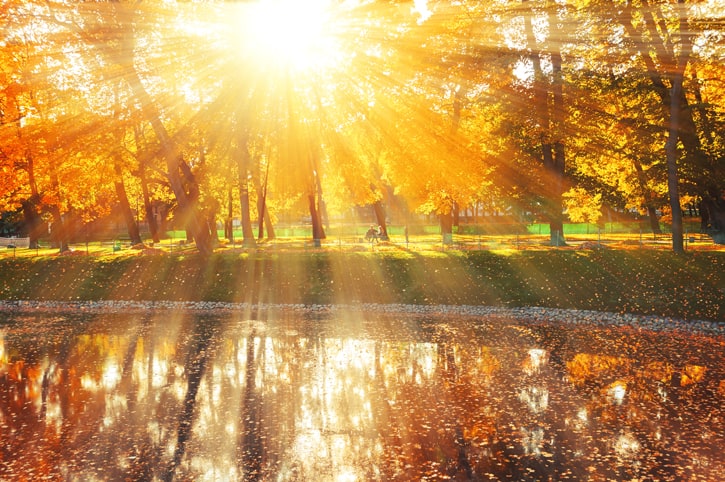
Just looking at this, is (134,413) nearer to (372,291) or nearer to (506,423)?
(506,423)

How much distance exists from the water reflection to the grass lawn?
433 cm

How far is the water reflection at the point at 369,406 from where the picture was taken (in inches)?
359

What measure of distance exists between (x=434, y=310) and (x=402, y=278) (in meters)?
3.96

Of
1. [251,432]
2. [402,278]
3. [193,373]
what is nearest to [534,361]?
[251,432]

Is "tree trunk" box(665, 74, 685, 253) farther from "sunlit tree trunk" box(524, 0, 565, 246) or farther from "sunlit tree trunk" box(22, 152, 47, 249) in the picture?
"sunlit tree trunk" box(22, 152, 47, 249)

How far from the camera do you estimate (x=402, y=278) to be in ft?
94.3

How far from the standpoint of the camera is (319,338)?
64.9 ft

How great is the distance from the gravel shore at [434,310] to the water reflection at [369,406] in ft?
4.61

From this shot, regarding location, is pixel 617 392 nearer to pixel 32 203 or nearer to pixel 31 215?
pixel 32 203

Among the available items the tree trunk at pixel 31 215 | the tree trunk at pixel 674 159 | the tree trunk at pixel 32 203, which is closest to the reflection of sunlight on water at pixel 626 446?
the tree trunk at pixel 674 159

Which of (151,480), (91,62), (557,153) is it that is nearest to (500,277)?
(557,153)

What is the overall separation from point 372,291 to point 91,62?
1997 centimetres

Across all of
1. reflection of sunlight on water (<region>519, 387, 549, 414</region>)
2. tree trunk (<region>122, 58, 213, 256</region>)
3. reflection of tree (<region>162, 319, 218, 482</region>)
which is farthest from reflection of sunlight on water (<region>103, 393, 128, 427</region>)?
tree trunk (<region>122, 58, 213, 256</region>)

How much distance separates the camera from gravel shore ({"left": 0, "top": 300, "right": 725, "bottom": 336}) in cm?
2069
